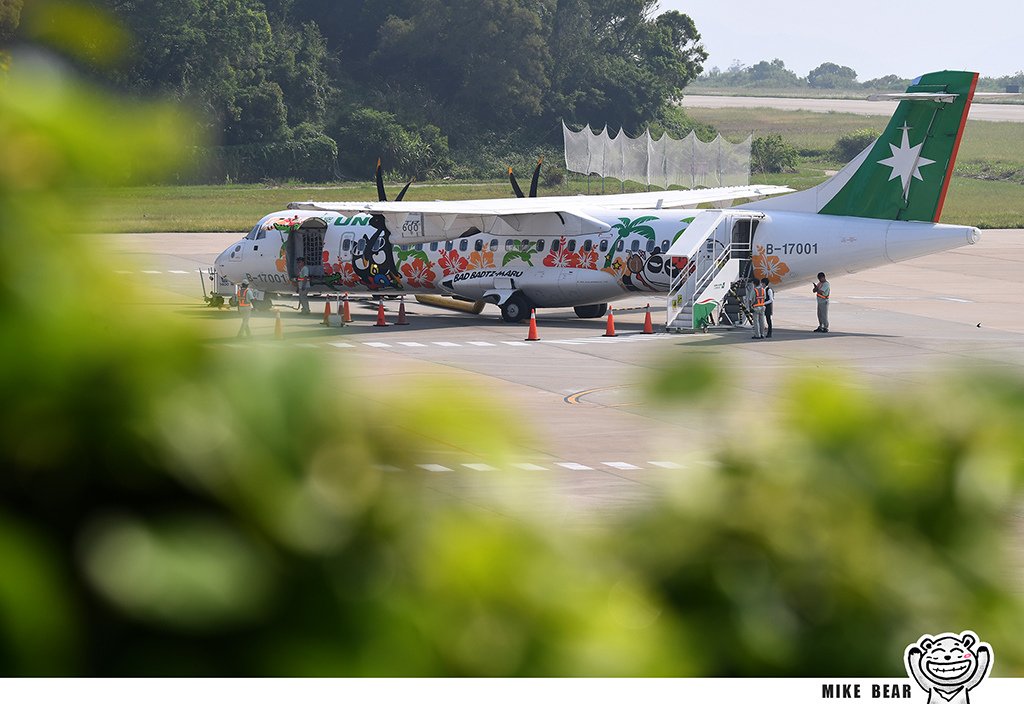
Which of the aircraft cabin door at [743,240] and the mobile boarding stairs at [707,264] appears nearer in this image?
the mobile boarding stairs at [707,264]

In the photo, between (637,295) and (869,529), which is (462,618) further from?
(637,295)

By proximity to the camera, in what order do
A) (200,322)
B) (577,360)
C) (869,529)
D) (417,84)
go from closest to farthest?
(200,322)
(869,529)
(577,360)
(417,84)

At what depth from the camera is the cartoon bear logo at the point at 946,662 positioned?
1.64 meters

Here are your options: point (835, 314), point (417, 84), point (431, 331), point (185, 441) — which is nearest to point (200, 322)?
point (185, 441)

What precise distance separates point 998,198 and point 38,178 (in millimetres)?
85798

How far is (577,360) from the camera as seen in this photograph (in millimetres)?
28859

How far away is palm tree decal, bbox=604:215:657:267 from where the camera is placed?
32938 mm

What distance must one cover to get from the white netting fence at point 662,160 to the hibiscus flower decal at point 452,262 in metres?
26.4

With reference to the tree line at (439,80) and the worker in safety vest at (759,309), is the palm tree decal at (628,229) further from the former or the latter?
the tree line at (439,80)

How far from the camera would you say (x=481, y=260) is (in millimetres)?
34688

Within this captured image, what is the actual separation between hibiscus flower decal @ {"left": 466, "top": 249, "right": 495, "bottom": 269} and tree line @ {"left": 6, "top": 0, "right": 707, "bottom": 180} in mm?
47449

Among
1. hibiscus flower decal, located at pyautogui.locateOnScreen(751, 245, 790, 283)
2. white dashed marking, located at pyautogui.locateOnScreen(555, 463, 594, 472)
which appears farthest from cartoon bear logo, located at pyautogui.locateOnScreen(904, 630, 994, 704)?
hibiscus flower decal, located at pyautogui.locateOnScreen(751, 245, 790, 283)

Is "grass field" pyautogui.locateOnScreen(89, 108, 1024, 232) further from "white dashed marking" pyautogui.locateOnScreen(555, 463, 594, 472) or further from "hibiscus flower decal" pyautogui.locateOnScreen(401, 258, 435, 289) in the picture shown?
"white dashed marking" pyautogui.locateOnScreen(555, 463, 594, 472)

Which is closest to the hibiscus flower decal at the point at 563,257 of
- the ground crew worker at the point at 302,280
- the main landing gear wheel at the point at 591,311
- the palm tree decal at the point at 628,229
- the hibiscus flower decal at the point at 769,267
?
the palm tree decal at the point at 628,229
